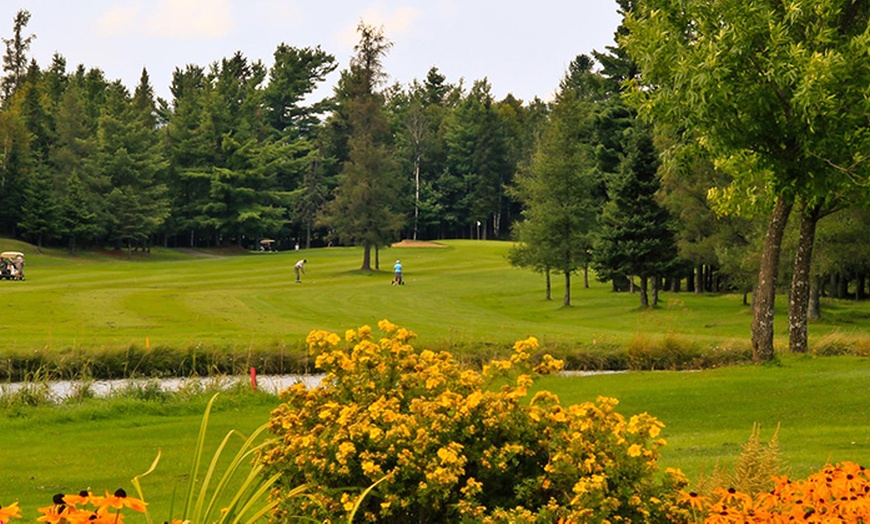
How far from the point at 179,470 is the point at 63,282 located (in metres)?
40.1

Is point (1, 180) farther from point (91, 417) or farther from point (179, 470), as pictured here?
point (179, 470)

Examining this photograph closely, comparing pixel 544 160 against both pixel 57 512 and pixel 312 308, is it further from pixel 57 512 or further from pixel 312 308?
pixel 57 512

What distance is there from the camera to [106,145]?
75.2m

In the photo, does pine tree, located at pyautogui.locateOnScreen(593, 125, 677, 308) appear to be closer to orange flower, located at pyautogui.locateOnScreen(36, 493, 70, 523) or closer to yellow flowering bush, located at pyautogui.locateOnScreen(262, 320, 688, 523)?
yellow flowering bush, located at pyautogui.locateOnScreen(262, 320, 688, 523)

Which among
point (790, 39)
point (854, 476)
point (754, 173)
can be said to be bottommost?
point (854, 476)

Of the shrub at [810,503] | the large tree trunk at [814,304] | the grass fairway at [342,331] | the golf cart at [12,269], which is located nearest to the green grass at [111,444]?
the grass fairway at [342,331]

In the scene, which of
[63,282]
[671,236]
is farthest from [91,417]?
[63,282]

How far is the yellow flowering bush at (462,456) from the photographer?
18.7 feet

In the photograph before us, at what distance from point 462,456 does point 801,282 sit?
15981 mm

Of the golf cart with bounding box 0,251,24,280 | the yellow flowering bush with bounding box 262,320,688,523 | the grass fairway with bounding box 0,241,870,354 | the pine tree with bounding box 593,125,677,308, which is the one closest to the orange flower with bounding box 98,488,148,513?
the yellow flowering bush with bounding box 262,320,688,523

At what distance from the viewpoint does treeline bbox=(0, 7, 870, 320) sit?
39969 mm

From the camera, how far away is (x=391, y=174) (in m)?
62.7

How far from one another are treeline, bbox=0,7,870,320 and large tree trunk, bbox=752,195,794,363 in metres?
0.76

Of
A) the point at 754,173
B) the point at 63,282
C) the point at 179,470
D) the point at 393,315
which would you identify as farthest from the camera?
the point at 63,282
